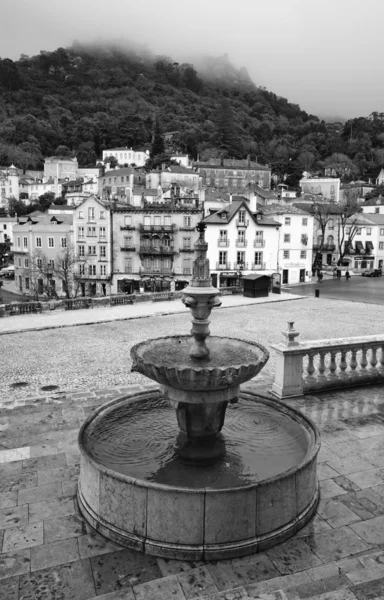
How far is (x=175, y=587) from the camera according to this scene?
14.7 ft

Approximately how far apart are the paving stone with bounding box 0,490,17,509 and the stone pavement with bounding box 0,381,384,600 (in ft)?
0.04

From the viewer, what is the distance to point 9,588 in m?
4.46

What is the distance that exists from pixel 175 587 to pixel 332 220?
218 ft

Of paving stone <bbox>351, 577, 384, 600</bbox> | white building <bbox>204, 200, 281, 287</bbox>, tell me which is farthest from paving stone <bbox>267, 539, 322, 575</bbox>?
white building <bbox>204, 200, 281, 287</bbox>

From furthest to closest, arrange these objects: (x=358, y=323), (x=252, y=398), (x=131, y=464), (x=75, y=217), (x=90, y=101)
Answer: (x=90, y=101) < (x=75, y=217) < (x=358, y=323) < (x=252, y=398) < (x=131, y=464)

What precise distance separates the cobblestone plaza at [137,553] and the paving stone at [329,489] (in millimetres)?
13

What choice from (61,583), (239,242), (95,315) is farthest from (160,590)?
(239,242)

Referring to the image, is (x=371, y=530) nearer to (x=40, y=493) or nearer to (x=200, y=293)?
(x=200, y=293)

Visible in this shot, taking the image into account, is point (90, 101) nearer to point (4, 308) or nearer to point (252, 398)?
point (4, 308)

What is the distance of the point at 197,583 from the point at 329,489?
7.81 feet

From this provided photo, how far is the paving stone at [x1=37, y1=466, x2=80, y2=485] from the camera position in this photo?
6445mm

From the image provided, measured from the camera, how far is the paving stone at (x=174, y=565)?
471cm

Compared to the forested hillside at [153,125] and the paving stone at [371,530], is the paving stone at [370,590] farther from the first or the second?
the forested hillside at [153,125]

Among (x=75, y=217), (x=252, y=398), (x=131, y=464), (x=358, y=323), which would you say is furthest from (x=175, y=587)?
(x=75, y=217)
